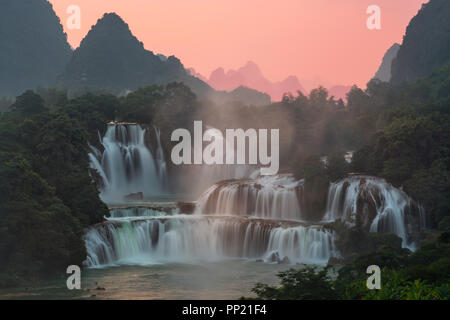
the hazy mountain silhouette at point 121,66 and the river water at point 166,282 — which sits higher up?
the hazy mountain silhouette at point 121,66

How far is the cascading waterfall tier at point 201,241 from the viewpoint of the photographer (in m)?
22.1

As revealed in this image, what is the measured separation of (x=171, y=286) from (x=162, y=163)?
2510cm

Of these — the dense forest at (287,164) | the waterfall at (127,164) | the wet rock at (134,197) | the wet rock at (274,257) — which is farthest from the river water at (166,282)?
the waterfall at (127,164)

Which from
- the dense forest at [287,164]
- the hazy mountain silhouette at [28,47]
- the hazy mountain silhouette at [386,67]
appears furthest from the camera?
the hazy mountain silhouette at [386,67]

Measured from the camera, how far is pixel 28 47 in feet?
381

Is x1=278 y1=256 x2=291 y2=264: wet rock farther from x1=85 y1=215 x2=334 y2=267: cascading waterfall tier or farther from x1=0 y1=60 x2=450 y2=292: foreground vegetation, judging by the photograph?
x1=0 y1=60 x2=450 y2=292: foreground vegetation

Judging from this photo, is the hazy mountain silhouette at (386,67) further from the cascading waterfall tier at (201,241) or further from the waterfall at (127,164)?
the cascading waterfall tier at (201,241)

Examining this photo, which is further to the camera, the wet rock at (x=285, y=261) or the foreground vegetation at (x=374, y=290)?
the wet rock at (x=285, y=261)

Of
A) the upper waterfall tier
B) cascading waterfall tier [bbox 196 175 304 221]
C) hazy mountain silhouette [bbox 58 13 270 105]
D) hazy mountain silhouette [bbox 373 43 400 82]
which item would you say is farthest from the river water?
hazy mountain silhouette [bbox 373 43 400 82]

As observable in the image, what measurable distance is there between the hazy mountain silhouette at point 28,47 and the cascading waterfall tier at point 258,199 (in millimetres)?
88961

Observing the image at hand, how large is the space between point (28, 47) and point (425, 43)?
77079 millimetres

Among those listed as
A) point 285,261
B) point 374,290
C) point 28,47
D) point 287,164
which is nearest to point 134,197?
point 287,164
